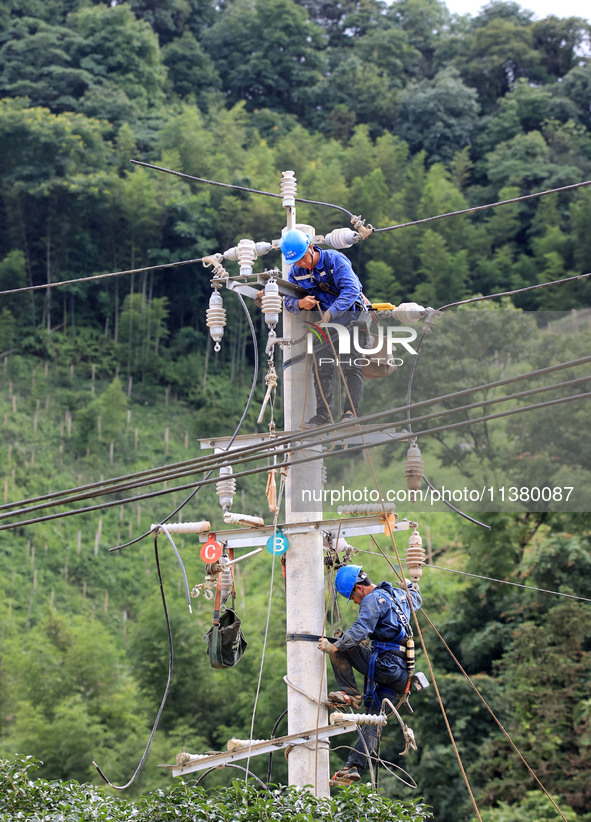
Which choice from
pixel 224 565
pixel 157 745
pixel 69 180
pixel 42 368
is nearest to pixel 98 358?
pixel 42 368

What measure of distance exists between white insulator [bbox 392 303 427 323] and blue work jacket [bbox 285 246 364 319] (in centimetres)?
43

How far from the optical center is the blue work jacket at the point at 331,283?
866cm

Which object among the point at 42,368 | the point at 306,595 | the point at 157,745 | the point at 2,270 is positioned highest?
the point at 2,270

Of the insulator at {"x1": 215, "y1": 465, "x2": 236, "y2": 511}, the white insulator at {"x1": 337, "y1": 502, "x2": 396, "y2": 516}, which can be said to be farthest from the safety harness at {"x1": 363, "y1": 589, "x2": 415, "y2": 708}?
the insulator at {"x1": 215, "y1": 465, "x2": 236, "y2": 511}

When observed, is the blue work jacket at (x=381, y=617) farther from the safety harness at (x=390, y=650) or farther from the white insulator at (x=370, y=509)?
the white insulator at (x=370, y=509)

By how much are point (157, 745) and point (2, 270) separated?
23399 millimetres

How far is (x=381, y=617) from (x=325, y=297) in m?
2.41

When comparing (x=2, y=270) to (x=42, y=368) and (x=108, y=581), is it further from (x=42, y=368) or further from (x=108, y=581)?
(x=108, y=581)

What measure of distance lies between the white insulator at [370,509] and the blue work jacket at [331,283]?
1.40m

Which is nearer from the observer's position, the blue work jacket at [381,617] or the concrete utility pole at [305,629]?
the concrete utility pole at [305,629]

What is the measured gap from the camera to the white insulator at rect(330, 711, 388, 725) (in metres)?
7.80

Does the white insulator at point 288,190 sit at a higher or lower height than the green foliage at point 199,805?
higher

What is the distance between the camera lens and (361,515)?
8539 millimetres

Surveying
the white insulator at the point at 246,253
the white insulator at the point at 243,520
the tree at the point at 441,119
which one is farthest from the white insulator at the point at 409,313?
the tree at the point at 441,119
